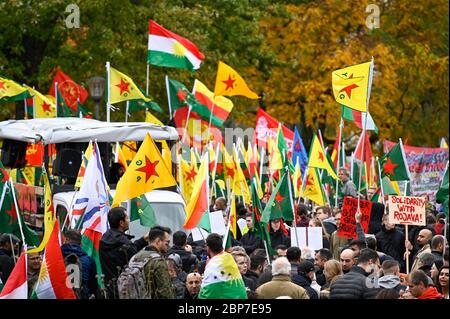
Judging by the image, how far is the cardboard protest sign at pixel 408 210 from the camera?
1766 centimetres

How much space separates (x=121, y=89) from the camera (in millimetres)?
24875

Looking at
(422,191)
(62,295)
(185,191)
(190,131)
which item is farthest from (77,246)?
(422,191)

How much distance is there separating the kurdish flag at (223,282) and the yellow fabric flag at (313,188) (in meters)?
10.6

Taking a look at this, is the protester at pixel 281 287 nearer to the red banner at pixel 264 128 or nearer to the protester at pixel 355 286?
the protester at pixel 355 286

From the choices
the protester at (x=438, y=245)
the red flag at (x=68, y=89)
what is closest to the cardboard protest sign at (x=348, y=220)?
the protester at (x=438, y=245)

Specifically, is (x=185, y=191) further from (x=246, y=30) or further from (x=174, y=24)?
(x=246, y=30)

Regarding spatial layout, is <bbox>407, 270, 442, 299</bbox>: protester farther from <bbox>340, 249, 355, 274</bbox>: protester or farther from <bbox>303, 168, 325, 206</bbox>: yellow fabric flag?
<bbox>303, 168, 325, 206</bbox>: yellow fabric flag

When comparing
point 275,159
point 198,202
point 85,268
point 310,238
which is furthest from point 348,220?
point 275,159

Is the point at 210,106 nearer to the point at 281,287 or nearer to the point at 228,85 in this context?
the point at 228,85

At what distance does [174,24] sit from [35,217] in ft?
45.7

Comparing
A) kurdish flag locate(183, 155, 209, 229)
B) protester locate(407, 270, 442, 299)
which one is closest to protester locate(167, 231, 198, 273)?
kurdish flag locate(183, 155, 209, 229)

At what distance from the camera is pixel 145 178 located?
16.6 m

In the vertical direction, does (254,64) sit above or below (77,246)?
above
